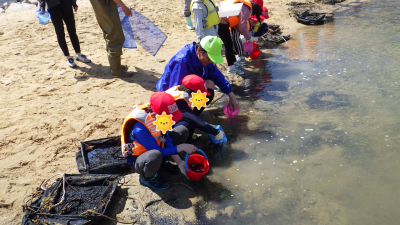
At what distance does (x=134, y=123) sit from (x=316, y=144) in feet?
6.53

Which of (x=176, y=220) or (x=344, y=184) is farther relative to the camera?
(x=344, y=184)

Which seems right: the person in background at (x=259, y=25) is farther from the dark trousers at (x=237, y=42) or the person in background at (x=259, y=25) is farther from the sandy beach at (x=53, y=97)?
the sandy beach at (x=53, y=97)

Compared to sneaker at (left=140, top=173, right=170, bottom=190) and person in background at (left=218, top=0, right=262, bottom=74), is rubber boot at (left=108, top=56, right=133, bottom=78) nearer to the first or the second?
person in background at (left=218, top=0, right=262, bottom=74)

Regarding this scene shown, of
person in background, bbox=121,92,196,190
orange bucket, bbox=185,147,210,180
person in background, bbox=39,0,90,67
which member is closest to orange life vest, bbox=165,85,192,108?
person in background, bbox=121,92,196,190

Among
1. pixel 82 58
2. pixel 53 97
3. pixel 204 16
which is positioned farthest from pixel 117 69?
pixel 204 16

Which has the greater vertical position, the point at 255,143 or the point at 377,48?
the point at 377,48

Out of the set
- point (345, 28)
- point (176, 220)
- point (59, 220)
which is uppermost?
point (345, 28)

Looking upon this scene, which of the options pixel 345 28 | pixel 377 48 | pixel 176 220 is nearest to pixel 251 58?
pixel 377 48

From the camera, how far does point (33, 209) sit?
8.28 ft

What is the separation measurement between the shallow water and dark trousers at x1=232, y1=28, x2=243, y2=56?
0.51 meters

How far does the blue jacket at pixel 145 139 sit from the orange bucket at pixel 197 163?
0.62 ft

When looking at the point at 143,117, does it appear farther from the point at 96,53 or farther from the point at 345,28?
the point at 345,28

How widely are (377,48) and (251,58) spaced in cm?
238

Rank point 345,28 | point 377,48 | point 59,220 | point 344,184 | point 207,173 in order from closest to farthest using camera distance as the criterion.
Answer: point 59,220, point 344,184, point 207,173, point 377,48, point 345,28
